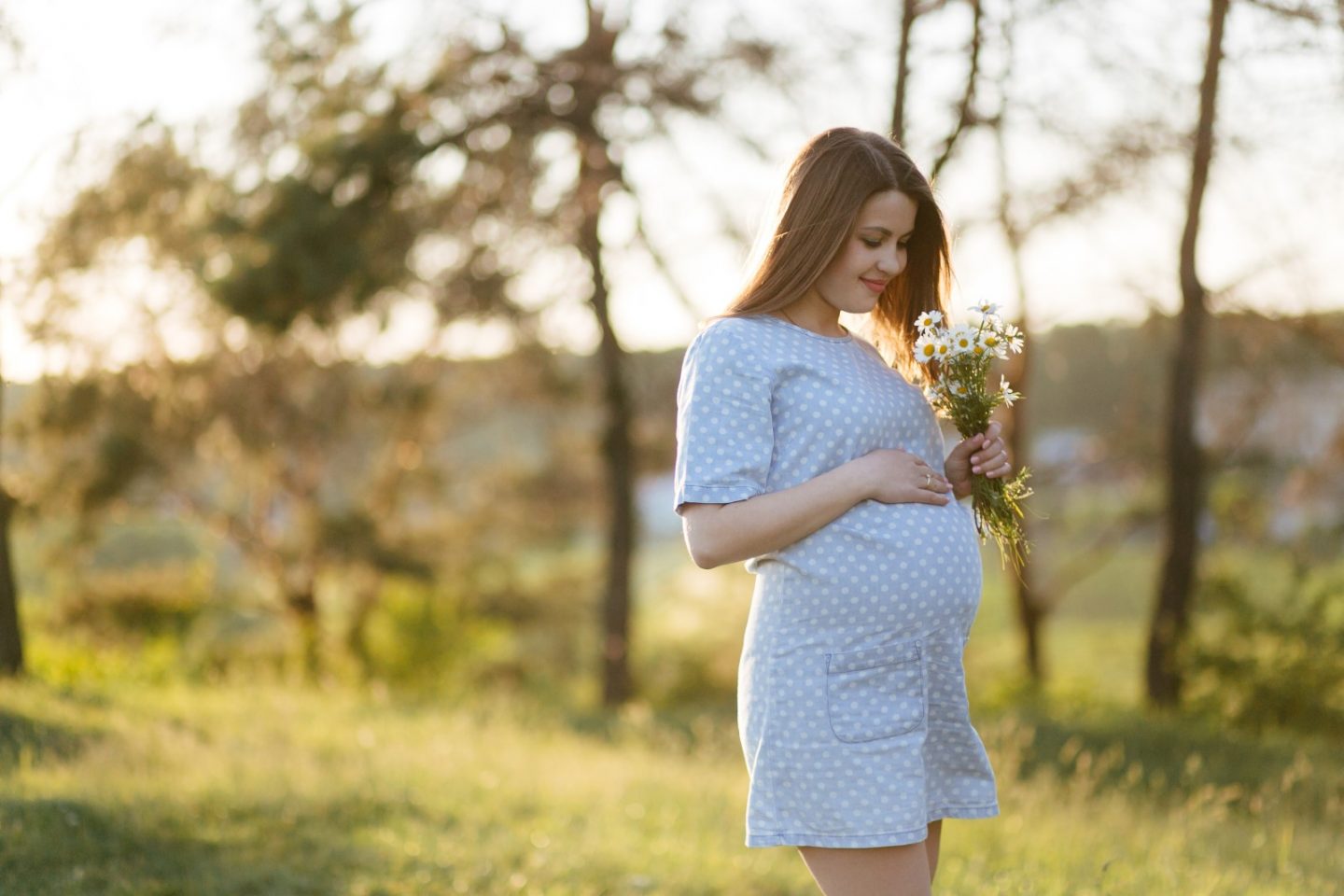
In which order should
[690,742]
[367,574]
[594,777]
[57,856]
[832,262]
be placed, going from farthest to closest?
1. [367,574]
2. [690,742]
3. [594,777]
4. [57,856]
5. [832,262]

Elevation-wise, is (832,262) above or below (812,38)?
below

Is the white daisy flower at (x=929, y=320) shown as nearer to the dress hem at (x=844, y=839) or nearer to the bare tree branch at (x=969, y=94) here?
the dress hem at (x=844, y=839)

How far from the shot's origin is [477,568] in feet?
59.4

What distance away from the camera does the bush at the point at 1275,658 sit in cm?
916

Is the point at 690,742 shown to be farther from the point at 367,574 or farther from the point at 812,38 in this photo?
the point at 367,574

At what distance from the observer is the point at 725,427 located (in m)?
2.13

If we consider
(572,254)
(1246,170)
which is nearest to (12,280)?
(572,254)

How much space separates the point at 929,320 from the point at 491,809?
3.43 m

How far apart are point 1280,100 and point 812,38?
331cm

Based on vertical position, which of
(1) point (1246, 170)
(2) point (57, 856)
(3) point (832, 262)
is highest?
(1) point (1246, 170)

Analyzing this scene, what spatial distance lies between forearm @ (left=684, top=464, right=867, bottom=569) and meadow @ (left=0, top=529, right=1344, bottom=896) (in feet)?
5.54

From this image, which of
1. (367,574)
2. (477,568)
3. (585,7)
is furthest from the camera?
(477,568)

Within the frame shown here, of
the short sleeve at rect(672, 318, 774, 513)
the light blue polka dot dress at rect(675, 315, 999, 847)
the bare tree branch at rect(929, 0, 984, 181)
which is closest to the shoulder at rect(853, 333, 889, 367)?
the light blue polka dot dress at rect(675, 315, 999, 847)

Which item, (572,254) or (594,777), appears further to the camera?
(572,254)
